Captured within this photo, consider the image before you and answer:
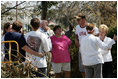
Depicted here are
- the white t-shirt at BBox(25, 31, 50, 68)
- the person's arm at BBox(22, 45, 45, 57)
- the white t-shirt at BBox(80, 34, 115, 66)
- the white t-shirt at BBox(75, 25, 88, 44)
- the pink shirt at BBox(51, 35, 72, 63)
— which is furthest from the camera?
the white t-shirt at BBox(75, 25, 88, 44)

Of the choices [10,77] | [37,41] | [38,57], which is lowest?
[10,77]

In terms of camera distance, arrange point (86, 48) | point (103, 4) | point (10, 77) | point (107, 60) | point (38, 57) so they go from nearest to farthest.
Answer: point (10, 77), point (38, 57), point (86, 48), point (107, 60), point (103, 4)

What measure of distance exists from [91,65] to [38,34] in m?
1.25

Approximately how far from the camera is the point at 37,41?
472 cm

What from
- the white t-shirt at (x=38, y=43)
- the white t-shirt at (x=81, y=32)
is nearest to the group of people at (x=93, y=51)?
the white t-shirt at (x=81, y=32)

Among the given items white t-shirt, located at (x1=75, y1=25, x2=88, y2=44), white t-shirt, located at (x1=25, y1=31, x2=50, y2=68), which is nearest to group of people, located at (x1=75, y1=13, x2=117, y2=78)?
white t-shirt, located at (x1=75, y1=25, x2=88, y2=44)

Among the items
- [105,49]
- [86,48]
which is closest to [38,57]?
[86,48]

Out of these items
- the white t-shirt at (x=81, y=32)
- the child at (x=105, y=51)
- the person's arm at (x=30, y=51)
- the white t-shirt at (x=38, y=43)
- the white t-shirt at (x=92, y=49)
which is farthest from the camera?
the white t-shirt at (x=81, y=32)

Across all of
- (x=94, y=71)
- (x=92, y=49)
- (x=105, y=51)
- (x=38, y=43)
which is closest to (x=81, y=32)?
(x=105, y=51)

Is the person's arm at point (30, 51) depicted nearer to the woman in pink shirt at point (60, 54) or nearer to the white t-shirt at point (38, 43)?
the white t-shirt at point (38, 43)

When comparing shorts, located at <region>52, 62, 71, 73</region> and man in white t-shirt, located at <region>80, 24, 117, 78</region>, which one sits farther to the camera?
shorts, located at <region>52, 62, 71, 73</region>

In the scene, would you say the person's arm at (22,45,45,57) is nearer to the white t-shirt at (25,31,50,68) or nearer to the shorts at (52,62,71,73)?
the white t-shirt at (25,31,50,68)

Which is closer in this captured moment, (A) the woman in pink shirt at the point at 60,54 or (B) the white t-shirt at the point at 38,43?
(B) the white t-shirt at the point at 38,43

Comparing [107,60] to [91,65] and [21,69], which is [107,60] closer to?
[91,65]
